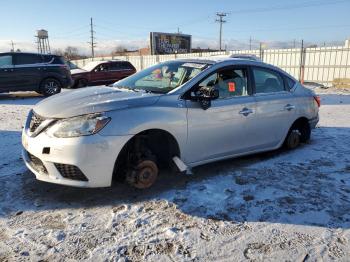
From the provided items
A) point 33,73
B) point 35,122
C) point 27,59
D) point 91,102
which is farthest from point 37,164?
point 27,59

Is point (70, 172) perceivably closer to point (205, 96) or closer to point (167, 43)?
point (205, 96)

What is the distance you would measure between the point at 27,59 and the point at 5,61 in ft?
2.46

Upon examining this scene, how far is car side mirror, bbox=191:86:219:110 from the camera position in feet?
13.9

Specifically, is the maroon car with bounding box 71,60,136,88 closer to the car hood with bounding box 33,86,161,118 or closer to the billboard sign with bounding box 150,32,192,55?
the car hood with bounding box 33,86,161,118

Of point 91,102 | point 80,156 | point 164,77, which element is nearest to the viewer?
point 80,156

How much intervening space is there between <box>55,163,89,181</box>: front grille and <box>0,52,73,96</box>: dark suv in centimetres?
1049

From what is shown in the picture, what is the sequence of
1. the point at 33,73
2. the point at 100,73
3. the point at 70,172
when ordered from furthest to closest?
the point at 100,73, the point at 33,73, the point at 70,172

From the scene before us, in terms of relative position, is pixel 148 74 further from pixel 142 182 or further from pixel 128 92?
pixel 142 182

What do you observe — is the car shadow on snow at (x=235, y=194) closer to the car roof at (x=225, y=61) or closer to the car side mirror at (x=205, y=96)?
the car side mirror at (x=205, y=96)

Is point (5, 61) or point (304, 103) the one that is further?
point (5, 61)

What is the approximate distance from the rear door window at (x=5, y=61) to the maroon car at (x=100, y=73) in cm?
583

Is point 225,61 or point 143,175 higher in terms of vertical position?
point 225,61

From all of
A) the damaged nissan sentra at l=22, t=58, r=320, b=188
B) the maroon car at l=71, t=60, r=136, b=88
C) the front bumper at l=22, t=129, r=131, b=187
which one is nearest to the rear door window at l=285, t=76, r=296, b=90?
the damaged nissan sentra at l=22, t=58, r=320, b=188

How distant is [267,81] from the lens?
5.37m
